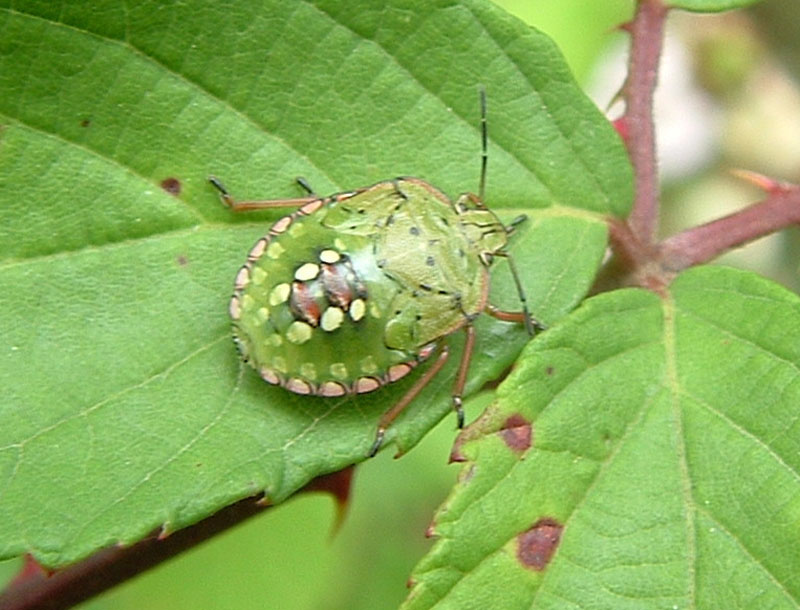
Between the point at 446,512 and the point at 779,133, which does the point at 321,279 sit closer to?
the point at 446,512

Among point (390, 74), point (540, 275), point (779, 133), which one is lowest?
point (779, 133)

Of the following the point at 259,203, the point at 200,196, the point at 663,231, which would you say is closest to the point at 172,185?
the point at 200,196

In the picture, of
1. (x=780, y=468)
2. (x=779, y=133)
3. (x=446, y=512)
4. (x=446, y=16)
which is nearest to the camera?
(x=446, y=512)

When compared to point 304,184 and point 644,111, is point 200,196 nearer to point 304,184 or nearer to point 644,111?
point 304,184

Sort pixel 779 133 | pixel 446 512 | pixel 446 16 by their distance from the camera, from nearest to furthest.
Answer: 1. pixel 446 512
2. pixel 446 16
3. pixel 779 133

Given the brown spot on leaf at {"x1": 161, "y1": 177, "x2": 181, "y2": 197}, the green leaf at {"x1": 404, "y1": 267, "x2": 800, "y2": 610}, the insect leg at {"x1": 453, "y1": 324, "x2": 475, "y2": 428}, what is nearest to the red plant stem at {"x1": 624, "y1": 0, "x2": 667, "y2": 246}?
the green leaf at {"x1": 404, "y1": 267, "x2": 800, "y2": 610}

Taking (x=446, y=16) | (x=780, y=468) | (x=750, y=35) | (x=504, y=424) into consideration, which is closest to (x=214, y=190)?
(x=446, y=16)

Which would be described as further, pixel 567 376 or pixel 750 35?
pixel 750 35
